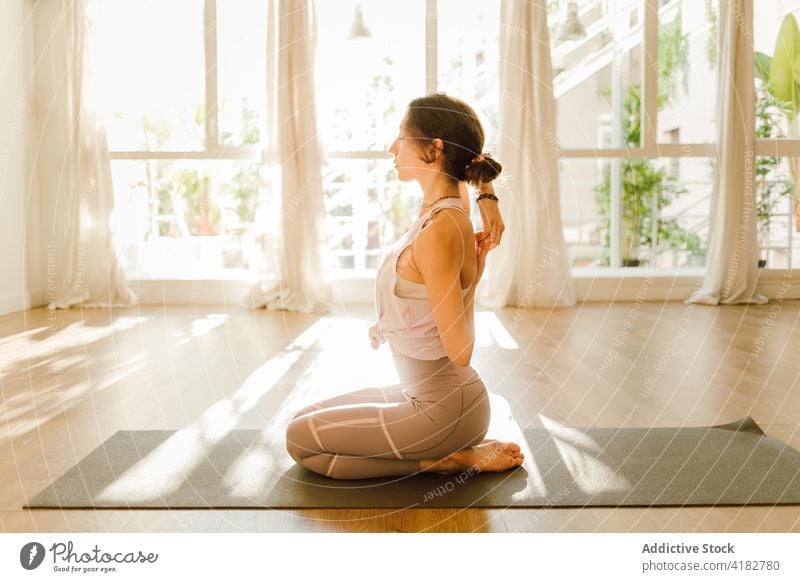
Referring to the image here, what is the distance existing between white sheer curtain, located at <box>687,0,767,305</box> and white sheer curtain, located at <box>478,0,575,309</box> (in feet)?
3.99

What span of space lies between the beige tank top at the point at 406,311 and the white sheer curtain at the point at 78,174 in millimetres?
5224

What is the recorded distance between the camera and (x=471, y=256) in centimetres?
258

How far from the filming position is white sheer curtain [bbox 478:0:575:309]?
7.45 m

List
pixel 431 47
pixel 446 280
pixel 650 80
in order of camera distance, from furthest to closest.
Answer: pixel 650 80 < pixel 431 47 < pixel 446 280

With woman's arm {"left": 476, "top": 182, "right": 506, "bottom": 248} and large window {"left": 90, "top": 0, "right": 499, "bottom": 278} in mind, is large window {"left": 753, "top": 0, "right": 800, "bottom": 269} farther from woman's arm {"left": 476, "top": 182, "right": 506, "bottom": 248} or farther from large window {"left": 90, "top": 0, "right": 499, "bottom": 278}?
woman's arm {"left": 476, "top": 182, "right": 506, "bottom": 248}

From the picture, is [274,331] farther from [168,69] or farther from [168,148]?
[168,69]

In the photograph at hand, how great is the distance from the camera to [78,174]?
750cm

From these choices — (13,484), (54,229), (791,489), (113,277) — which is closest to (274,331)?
(113,277)

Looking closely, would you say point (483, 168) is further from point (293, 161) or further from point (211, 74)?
point (211, 74)
